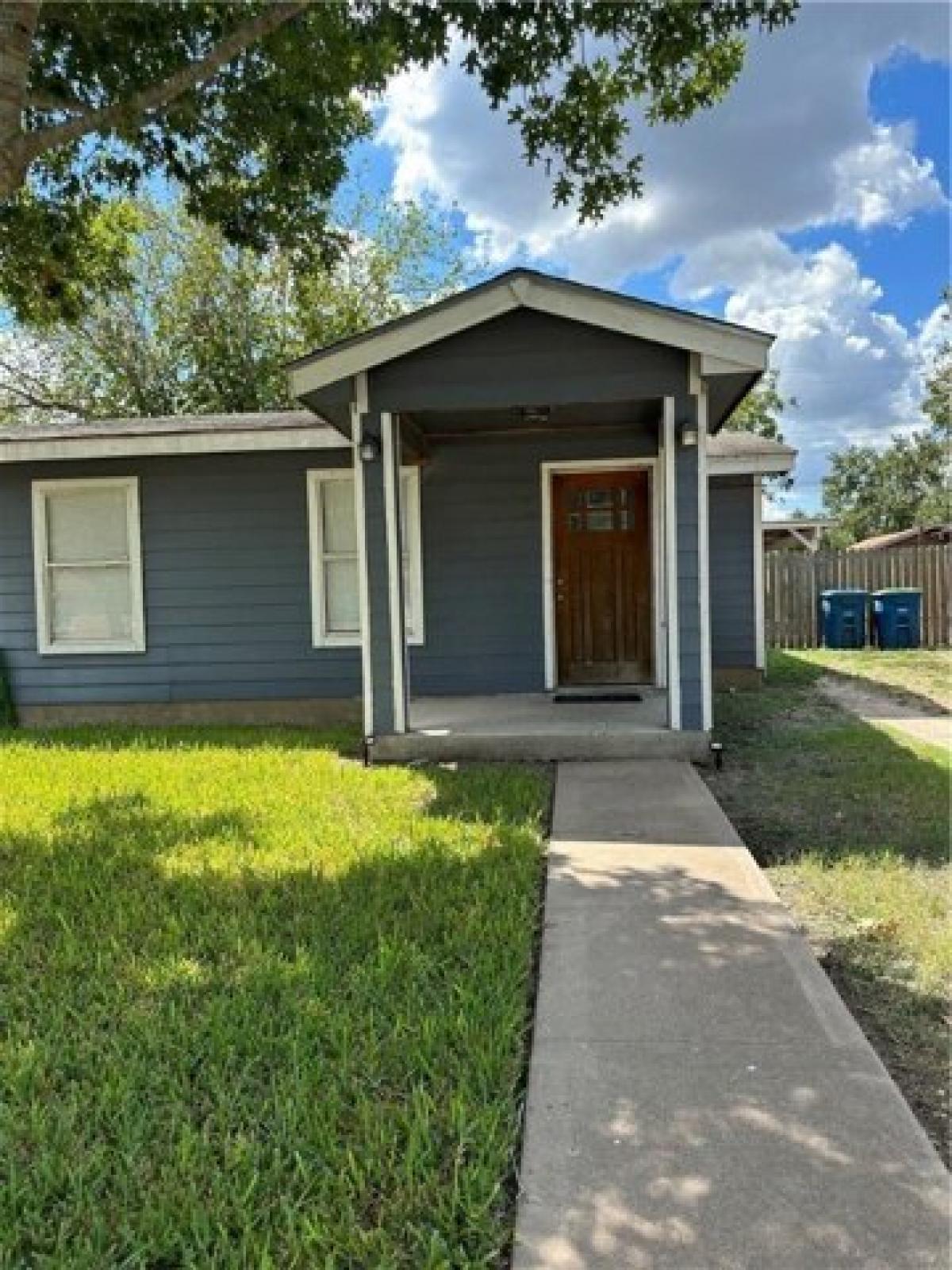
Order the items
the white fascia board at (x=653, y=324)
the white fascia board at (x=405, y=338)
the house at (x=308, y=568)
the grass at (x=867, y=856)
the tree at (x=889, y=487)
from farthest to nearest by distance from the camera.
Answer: the tree at (x=889, y=487), the house at (x=308, y=568), the white fascia board at (x=405, y=338), the white fascia board at (x=653, y=324), the grass at (x=867, y=856)

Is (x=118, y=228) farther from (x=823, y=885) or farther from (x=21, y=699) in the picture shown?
(x=823, y=885)

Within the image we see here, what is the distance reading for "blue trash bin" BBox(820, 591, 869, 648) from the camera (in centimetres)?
1482

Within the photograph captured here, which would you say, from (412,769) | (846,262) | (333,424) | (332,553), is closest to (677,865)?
(412,769)

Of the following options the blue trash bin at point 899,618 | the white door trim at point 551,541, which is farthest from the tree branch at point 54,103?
the blue trash bin at point 899,618

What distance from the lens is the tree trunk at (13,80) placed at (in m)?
4.63

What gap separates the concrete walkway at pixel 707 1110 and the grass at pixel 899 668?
7.01 m

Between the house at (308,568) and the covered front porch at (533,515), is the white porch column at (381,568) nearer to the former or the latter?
the covered front porch at (533,515)

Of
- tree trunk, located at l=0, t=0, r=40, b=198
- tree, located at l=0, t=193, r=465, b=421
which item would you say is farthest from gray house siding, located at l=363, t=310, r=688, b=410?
tree, located at l=0, t=193, r=465, b=421

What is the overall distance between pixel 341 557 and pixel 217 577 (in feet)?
4.00

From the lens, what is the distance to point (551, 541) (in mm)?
8414

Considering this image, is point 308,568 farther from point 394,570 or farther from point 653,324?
point 653,324

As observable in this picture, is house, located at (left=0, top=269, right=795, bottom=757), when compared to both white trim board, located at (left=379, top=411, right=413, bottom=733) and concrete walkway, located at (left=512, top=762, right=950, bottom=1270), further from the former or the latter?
concrete walkway, located at (left=512, top=762, right=950, bottom=1270)

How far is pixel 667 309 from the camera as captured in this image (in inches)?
228

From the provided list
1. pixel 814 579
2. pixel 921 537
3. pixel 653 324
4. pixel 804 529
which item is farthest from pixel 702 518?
pixel 921 537
